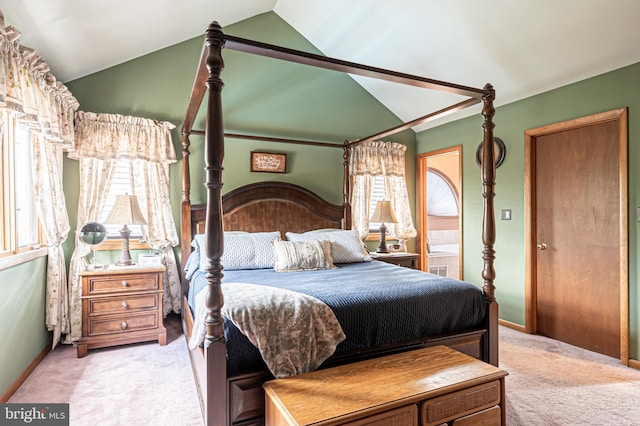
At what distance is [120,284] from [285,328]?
211cm

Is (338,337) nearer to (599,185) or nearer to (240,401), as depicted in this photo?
(240,401)

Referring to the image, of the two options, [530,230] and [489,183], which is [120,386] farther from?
[530,230]

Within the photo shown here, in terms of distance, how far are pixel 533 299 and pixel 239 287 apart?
3.19 m

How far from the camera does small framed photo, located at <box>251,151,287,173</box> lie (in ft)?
13.8

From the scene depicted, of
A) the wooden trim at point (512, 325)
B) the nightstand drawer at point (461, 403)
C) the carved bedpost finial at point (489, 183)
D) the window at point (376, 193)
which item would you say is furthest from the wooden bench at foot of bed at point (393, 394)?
the window at point (376, 193)

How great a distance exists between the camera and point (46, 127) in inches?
103

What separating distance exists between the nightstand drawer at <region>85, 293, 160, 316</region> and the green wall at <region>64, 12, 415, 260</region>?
2.71ft

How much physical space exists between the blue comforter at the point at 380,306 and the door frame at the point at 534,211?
1.49 metres

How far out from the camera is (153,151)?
147 inches

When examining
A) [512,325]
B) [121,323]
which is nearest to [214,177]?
[121,323]

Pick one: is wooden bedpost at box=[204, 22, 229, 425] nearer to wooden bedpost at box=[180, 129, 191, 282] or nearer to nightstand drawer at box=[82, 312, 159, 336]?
nightstand drawer at box=[82, 312, 159, 336]

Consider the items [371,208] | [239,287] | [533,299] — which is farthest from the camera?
[371,208]

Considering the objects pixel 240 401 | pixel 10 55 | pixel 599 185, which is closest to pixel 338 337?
pixel 240 401

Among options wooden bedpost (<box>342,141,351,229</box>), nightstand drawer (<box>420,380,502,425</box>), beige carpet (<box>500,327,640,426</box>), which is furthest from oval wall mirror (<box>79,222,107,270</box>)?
beige carpet (<box>500,327,640,426</box>)
